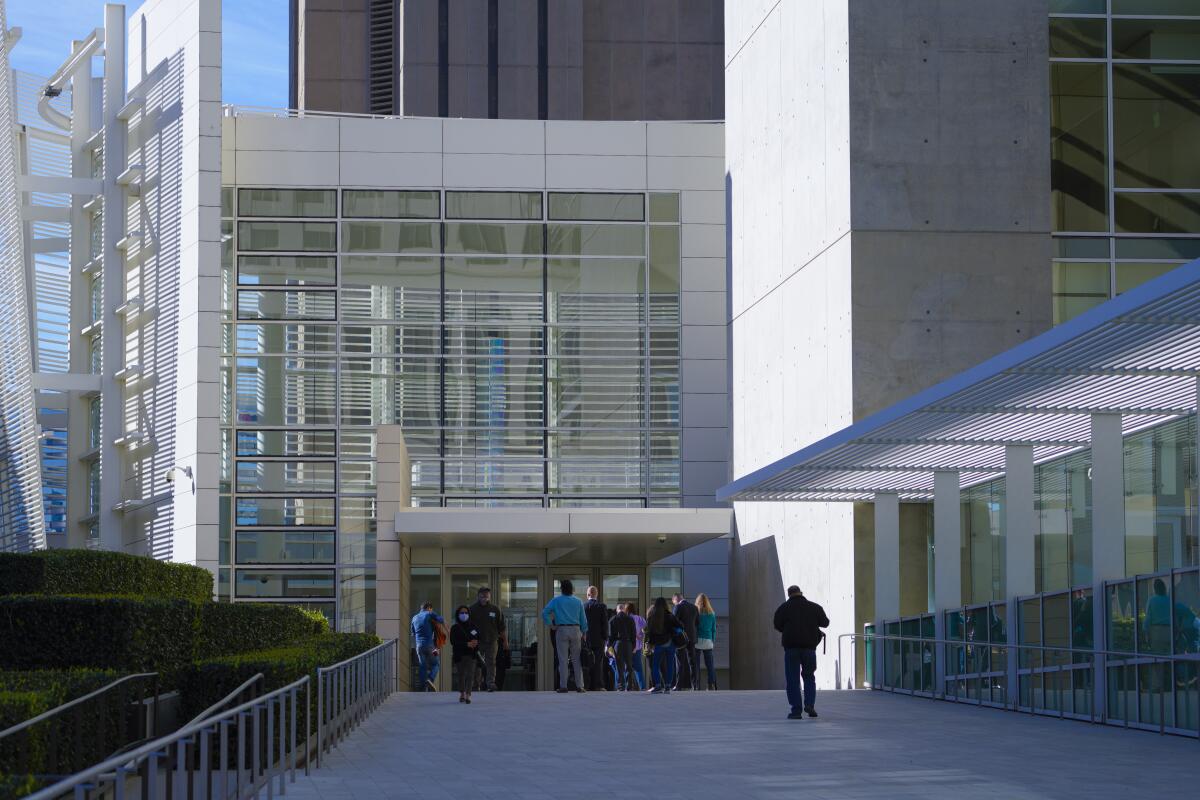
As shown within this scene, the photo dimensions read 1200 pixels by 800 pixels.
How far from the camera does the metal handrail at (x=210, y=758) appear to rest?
7590mm

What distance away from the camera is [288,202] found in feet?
122

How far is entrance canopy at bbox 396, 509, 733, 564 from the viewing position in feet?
103

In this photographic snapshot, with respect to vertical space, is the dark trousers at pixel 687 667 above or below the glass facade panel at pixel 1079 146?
below

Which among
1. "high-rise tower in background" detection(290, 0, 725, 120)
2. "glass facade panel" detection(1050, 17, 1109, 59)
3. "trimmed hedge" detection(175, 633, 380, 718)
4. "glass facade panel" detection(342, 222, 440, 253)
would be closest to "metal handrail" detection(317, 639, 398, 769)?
"trimmed hedge" detection(175, 633, 380, 718)

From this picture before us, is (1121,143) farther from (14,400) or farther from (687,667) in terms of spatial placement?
(14,400)

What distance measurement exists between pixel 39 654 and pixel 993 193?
51.3 ft

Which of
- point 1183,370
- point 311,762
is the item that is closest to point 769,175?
point 1183,370

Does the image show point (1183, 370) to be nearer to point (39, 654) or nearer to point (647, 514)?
point (39, 654)

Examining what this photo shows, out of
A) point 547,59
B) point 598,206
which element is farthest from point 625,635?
point 547,59

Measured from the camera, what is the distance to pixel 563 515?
104 ft

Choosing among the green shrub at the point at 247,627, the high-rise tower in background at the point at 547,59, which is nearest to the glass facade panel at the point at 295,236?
the green shrub at the point at 247,627

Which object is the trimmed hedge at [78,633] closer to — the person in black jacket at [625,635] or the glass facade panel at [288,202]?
the person in black jacket at [625,635]

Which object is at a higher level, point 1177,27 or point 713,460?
point 1177,27

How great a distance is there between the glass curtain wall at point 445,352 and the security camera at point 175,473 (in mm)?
1167
